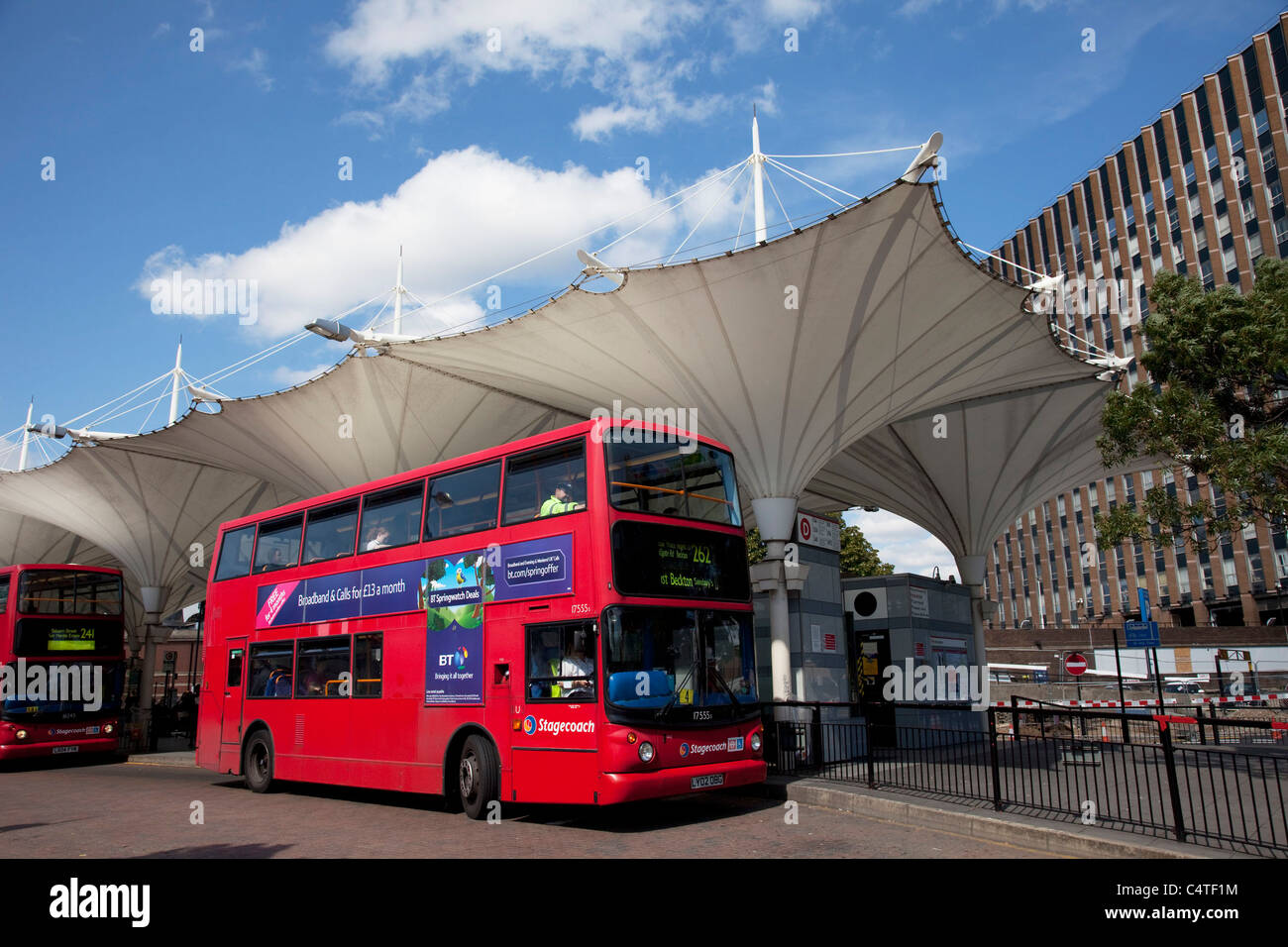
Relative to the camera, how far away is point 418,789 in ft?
40.9

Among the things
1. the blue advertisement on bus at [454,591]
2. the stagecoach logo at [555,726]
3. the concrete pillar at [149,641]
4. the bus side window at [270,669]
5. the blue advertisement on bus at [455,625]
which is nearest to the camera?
the stagecoach logo at [555,726]

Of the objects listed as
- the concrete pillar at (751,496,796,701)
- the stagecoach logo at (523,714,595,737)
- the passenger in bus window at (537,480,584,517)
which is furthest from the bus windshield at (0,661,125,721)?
the passenger in bus window at (537,480,584,517)

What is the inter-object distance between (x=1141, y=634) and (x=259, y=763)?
17391 millimetres

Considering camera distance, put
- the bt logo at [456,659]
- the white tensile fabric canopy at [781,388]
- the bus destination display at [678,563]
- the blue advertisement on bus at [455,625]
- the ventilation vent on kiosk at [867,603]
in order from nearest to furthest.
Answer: the bus destination display at [678,563], the blue advertisement on bus at [455,625], the bt logo at [456,659], the white tensile fabric canopy at [781,388], the ventilation vent on kiosk at [867,603]

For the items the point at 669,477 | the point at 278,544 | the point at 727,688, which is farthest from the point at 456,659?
the point at 278,544

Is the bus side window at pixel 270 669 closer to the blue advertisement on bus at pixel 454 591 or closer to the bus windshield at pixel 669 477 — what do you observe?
the blue advertisement on bus at pixel 454 591

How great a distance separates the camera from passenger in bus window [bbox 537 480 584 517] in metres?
10.9

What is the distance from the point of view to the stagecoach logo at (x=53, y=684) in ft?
71.4

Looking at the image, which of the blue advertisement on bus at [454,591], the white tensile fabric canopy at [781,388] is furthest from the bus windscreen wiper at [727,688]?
the white tensile fabric canopy at [781,388]

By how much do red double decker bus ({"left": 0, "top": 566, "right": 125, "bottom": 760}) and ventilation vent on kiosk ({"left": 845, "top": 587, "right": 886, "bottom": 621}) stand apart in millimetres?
18173

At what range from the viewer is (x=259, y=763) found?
52.0 ft

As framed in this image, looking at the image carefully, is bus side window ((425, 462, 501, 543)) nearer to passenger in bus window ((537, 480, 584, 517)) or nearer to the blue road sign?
passenger in bus window ((537, 480, 584, 517))

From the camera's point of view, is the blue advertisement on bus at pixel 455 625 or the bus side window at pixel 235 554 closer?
the blue advertisement on bus at pixel 455 625

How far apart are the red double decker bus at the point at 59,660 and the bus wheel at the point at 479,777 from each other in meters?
15.5
